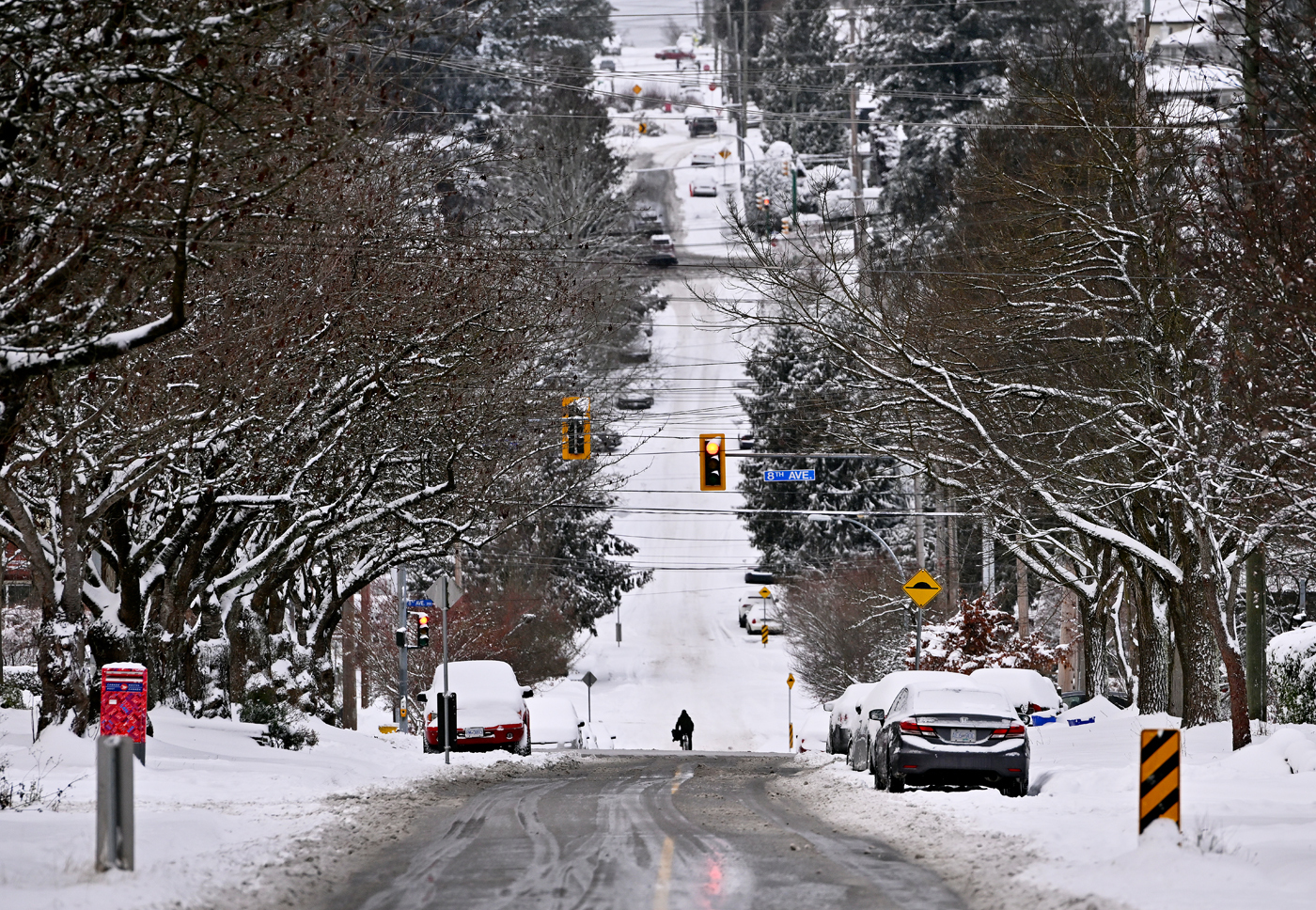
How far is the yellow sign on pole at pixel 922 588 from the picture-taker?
33156 millimetres

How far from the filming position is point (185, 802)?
15.8m

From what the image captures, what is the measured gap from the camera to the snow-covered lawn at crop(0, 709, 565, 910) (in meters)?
9.75

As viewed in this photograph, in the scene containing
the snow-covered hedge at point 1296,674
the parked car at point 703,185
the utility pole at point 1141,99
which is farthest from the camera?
the parked car at point 703,185

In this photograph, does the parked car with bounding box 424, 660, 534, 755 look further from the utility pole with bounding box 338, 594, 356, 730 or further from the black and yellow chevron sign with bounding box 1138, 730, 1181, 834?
the black and yellow chevron sign with bounding box 1138, 730, 1181, 834

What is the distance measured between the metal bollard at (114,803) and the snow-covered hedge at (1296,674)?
54.1ft

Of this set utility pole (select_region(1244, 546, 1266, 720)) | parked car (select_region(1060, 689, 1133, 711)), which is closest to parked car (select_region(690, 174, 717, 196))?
parked car (select_region(1060, 689, 1133, 711))

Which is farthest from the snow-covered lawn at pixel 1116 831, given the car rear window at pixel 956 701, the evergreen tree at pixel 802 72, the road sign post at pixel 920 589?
the evergreen tree at pixel 802 72

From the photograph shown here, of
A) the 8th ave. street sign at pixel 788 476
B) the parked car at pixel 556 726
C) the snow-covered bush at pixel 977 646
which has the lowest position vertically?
the parked car at pixel 556 726

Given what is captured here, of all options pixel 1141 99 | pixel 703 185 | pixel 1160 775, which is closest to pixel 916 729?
pixel 1160 775

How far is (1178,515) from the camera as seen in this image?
23344 millimetres

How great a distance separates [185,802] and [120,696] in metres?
2.31

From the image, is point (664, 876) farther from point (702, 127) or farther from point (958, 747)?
point (702, 127)

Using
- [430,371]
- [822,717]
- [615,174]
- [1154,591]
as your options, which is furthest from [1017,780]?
[615,174]

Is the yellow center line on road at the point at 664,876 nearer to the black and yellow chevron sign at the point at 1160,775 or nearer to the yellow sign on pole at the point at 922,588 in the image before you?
the black and yellow chevron sign at the point at 1160,775
